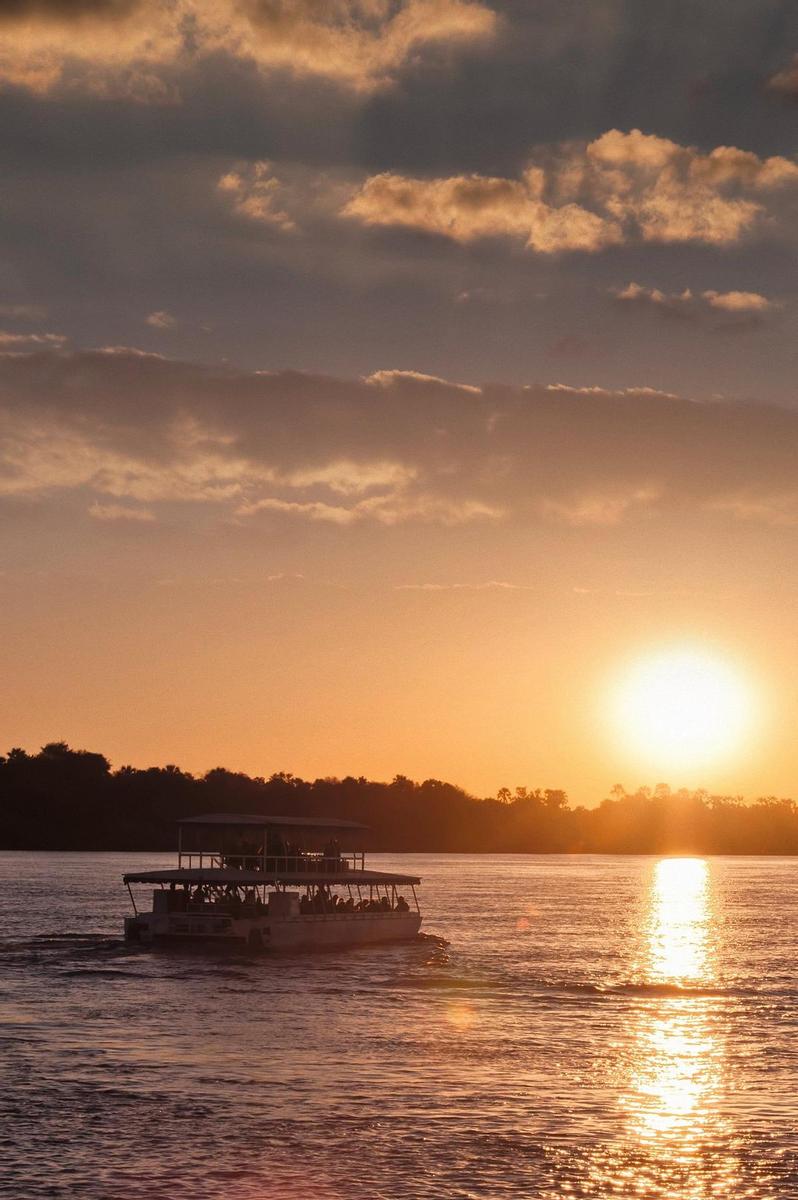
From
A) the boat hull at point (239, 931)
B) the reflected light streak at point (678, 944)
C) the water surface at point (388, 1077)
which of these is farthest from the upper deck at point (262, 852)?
the reflected light streak at point (678, 944)

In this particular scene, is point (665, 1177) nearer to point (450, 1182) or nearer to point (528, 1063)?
point (450, 1182)

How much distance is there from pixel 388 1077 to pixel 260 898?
45.8 meters

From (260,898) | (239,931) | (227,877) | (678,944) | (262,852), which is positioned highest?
(262,852)

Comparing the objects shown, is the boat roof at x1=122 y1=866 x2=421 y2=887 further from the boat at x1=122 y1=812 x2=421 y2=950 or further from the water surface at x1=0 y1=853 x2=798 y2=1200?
the water surface at x1=0 y1=853 x2=798 y2=1200

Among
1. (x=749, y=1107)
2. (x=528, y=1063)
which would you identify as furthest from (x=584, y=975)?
(x=749, y=1107)

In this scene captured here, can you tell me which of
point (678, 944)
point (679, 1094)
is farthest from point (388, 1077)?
point (678, 944)

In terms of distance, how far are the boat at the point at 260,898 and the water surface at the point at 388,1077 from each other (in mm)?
1723

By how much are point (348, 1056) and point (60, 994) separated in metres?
21.8

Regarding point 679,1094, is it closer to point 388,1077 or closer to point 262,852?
point 388,1077

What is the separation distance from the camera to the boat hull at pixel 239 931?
84.9m

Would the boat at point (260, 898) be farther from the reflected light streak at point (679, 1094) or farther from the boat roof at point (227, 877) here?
the reflected light streak at point (679, 1094)

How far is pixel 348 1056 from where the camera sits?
5069 cm

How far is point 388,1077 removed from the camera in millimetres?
46562

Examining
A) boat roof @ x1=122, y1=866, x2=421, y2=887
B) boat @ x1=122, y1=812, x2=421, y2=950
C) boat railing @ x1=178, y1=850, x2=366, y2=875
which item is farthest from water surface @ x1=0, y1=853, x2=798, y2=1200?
boat railing @ x1=178, y1=850, x2=366, y2=875
